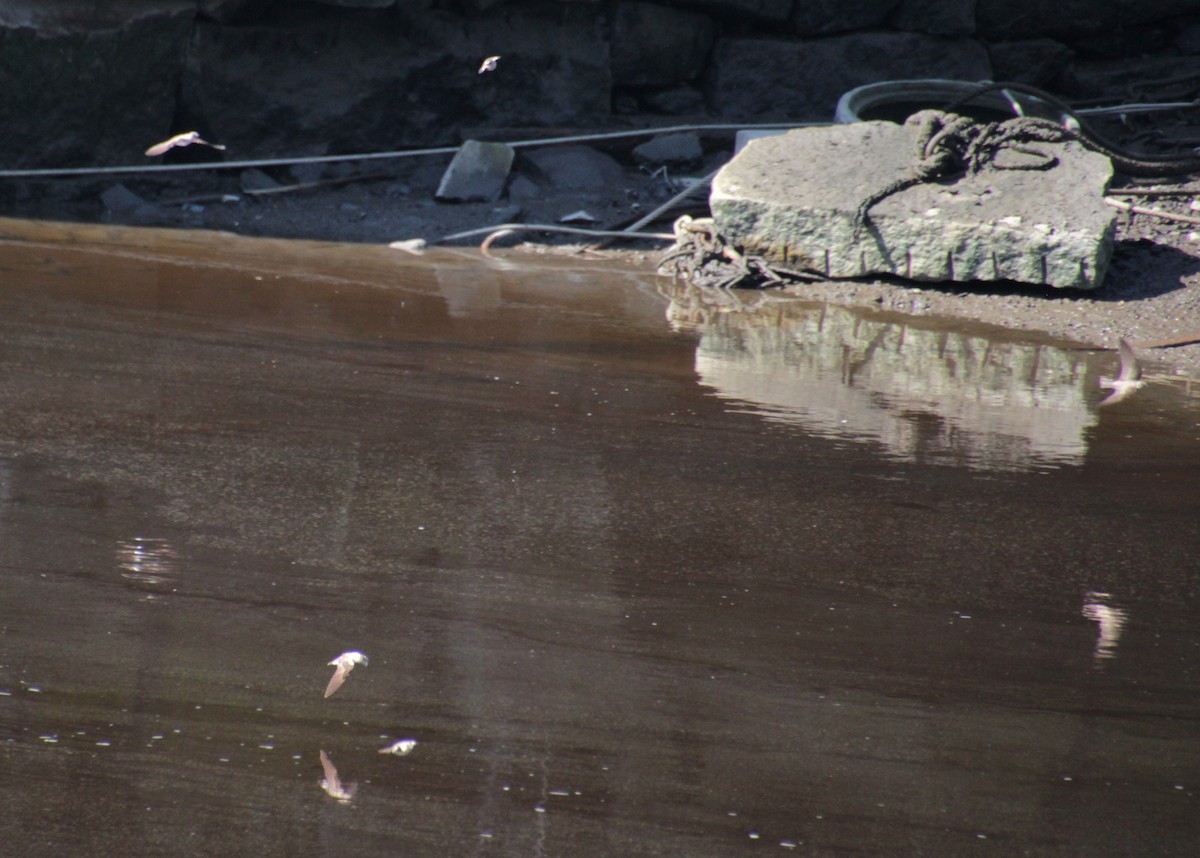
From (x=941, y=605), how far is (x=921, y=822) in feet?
2.72

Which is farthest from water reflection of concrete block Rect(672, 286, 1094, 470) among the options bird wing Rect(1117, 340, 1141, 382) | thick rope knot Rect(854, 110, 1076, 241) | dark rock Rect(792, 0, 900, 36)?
dark rock Rect(792, 0, 900, 36)

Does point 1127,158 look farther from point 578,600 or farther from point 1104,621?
point 578,600

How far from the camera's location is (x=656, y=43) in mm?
9180

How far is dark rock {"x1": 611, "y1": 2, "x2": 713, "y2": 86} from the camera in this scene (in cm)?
906

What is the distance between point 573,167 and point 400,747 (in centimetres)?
675

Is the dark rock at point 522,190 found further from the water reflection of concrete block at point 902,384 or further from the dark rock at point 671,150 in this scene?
the water reflection of concrete block at point 902,384

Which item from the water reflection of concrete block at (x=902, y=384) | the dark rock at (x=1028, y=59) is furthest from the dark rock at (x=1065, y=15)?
Result: the water reflection of concrete block at (x=902, y=384)

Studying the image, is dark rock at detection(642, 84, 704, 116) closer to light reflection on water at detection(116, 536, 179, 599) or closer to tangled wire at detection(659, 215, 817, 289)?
tangled wire at detection(659, 215, 817, 289)

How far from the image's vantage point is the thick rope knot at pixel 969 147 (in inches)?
250

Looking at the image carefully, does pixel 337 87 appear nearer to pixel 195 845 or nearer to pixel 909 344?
pixel 909 344

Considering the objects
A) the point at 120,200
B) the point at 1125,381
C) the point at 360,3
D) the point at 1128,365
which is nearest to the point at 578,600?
the point at 1125,381

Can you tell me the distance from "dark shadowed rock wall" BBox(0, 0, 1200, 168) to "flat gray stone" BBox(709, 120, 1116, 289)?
8.42 ft

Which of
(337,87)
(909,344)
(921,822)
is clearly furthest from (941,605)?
(337,87)

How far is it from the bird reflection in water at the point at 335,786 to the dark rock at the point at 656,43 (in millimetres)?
7911
